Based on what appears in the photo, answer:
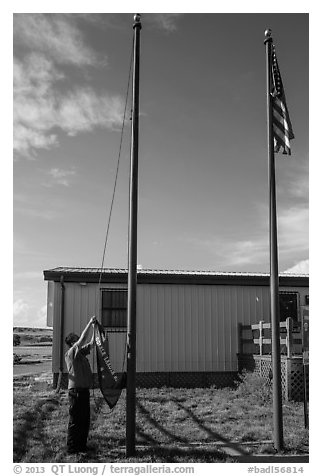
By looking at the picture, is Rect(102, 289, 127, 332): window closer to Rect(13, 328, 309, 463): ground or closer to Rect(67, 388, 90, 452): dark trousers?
Rect(13, 328, 309, 463): ground

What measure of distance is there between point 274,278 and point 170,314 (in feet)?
28.1

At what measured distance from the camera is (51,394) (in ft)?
49.1

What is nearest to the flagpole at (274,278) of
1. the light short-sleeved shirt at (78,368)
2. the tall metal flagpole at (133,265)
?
the tall metal flagpole at (133,265)

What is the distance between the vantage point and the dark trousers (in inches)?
363

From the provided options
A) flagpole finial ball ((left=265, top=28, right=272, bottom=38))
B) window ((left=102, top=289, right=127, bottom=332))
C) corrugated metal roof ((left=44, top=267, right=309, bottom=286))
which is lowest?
window ((left=102, top=289, right=127, bottom=332))

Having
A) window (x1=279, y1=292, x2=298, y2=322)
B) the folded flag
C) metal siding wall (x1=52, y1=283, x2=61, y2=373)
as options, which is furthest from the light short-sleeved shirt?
window (x1=279, y1=292, x2=298, y2=322)

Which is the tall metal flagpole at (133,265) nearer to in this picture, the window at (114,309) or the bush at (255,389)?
the bush at (255,389)

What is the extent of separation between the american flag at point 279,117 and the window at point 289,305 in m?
9.99

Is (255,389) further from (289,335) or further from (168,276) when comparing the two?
(168,276)

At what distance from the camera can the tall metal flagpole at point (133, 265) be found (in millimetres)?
9117

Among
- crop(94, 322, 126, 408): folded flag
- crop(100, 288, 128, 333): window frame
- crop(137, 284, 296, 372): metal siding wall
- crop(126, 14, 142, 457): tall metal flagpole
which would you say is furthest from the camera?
crop(137, 284, 296, 372): metal siding wall

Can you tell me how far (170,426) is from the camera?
11586 millimetres

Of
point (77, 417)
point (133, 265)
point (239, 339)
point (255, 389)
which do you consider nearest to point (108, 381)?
point (77, 417)

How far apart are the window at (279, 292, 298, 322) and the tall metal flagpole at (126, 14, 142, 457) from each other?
37.4 feet
